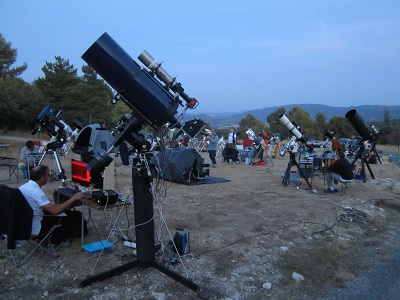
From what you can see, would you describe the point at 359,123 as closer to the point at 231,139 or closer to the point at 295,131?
the point at 295,131

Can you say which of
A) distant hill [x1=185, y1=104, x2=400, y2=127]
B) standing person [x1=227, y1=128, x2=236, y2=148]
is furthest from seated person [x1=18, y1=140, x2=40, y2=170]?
distant hill [x1=185, y1=104, x2=400, y2=127]

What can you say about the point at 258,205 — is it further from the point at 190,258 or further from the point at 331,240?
the point at 190,258

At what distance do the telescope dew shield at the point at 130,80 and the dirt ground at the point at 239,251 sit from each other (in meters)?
1.17

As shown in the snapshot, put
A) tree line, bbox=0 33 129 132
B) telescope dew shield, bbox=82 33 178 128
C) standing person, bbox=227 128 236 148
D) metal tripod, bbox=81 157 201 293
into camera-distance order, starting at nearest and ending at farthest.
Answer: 1. telescope dew shield, bbox=82 33 178 128
2. metal tripod, bbox=81 157 201 293
3. standing person, bbox=227 128 236 148
4. tree line, bbox=0 33 129 132

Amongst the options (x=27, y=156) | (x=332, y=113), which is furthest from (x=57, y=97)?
(x=332, y=113)

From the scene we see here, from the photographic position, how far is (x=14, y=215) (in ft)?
12.0

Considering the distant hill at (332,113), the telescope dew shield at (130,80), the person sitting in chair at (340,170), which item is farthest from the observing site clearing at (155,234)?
the distant hill at (332,113)

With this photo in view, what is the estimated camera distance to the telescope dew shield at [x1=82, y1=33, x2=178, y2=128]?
3.19m

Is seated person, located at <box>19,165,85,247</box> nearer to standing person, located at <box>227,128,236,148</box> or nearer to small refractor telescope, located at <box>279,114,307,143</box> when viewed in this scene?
small refractor telescope, located at <box>279,114,307,143</box>

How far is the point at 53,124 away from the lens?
7.69 m

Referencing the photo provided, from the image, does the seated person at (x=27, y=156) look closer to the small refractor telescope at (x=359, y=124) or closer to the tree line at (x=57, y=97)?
the small refractor telescope at (x=359, y=124)

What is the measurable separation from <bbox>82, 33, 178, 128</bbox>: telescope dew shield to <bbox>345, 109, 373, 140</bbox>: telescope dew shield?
798cm

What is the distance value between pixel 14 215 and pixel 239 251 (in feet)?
9.35

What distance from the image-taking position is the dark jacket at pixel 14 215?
145 inches
